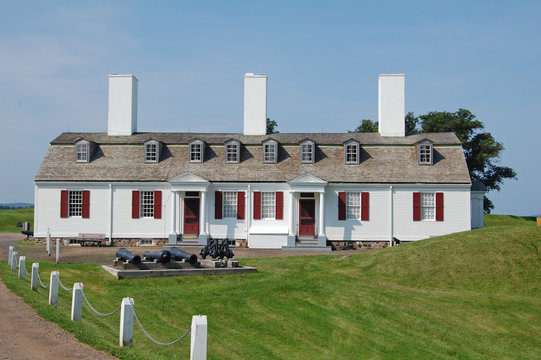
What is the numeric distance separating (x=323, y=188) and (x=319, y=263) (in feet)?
27.8

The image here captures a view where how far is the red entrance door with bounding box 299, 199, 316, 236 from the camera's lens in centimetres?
3291

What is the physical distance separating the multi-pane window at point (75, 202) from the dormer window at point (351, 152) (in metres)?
16.1

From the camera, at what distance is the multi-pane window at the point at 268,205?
1302 inches

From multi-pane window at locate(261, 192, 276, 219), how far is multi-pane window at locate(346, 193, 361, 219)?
14.2 feet

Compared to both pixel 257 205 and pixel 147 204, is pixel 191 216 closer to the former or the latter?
pixel 147 204

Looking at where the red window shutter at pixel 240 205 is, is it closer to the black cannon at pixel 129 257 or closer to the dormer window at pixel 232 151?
the dormer window at pixel 232 151

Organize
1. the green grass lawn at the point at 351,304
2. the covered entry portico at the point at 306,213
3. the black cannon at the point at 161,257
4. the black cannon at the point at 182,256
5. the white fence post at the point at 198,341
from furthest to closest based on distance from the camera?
1. the covered entry portico at the point at 306,213
2. the black cannon at the point at 182,256
3. the black cannon at the point at 161,257
4. the green grass lawn at the point at 351,304
5. the white fence post at the point at 198,341

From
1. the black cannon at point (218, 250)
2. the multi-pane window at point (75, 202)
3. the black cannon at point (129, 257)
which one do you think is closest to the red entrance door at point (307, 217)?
the black cannon at point (218, 250)

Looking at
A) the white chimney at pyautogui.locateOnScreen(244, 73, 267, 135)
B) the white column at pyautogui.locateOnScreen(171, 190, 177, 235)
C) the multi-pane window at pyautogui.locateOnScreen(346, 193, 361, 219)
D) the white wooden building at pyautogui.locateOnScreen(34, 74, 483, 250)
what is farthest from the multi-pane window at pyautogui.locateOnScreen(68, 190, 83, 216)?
the multi-pane window at pyautogui.locateOnScreen(346, 193, 361, 219)

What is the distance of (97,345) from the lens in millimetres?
9992

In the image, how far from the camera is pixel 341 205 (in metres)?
32.8

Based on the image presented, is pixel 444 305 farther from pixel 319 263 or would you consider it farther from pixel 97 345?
pixel 97 345

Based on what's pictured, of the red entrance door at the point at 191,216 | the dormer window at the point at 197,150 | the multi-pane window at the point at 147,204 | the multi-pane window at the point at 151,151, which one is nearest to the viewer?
the red entrance door at the point at 191,216

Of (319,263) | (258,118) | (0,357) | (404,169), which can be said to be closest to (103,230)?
(258,118)
